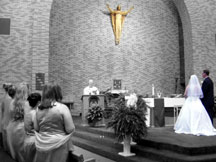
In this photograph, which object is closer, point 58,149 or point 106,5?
point 58,149

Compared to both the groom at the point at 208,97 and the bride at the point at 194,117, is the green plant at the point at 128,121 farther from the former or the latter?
the groom at the point at 208,97

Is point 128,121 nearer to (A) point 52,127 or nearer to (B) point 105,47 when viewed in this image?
(A) point 52,127

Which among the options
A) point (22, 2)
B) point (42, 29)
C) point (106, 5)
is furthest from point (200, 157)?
point (106, 5)

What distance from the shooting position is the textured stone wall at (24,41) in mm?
8922

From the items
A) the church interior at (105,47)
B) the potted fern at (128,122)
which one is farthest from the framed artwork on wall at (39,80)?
the potted fern at (128,122)

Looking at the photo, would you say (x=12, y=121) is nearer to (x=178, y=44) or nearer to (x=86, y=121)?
(x=86, y=121)

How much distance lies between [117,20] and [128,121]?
26.8ft

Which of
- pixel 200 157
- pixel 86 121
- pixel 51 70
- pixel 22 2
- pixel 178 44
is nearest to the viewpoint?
pixel 200 157

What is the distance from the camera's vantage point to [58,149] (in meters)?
2.68

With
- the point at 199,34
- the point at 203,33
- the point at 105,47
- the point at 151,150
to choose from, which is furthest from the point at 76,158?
the point at 203,33

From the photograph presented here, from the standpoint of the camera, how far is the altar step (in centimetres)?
396

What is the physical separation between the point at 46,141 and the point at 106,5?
33.8 ft

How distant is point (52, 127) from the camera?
2.67 m

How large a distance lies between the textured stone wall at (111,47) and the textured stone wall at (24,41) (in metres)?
1.52
